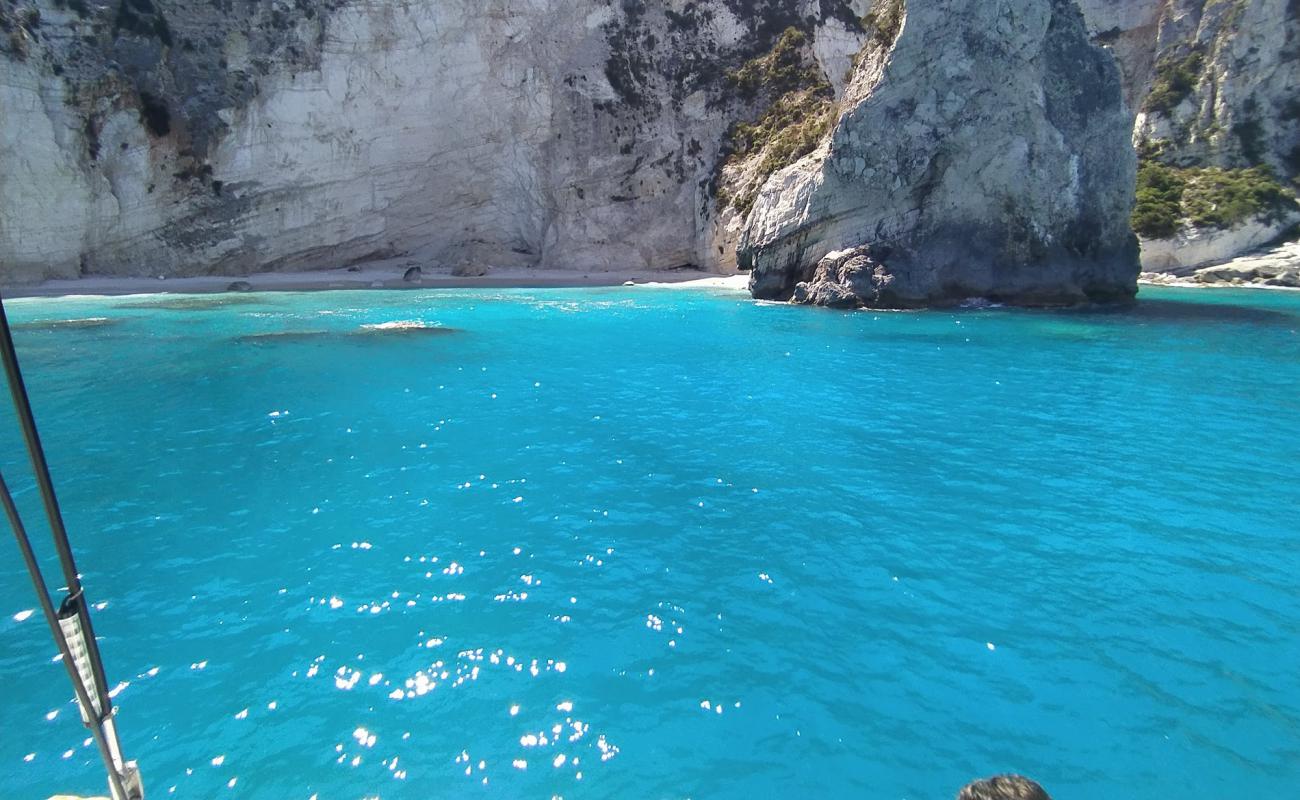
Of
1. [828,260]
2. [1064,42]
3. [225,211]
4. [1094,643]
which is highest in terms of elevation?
[1064,42]

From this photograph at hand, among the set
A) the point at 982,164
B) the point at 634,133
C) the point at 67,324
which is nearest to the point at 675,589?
the point at 982,164

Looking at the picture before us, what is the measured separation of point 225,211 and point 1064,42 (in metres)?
39.7

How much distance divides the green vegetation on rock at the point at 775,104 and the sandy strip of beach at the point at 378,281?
5517mm

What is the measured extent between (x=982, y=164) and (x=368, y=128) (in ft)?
106

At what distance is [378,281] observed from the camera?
4006 centimetres

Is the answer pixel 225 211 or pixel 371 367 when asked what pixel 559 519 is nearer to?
pixel 371 367

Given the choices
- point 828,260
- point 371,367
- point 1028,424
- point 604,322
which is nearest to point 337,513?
point 371,367

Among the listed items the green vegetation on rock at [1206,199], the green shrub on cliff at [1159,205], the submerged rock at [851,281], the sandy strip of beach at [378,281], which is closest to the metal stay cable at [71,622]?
the submerged rock at [851,281]

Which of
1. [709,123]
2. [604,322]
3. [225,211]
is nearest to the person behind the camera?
[604,322]

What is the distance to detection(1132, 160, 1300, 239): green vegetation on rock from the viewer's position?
3803 centimetres

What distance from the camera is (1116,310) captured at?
85.1ft

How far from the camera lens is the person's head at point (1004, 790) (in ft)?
12.8

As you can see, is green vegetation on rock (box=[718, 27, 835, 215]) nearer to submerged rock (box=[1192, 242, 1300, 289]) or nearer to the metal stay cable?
submerged rock (box=[1192, 242, 1300, 289])

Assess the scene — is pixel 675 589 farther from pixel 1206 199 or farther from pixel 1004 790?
pixel 1206 199
